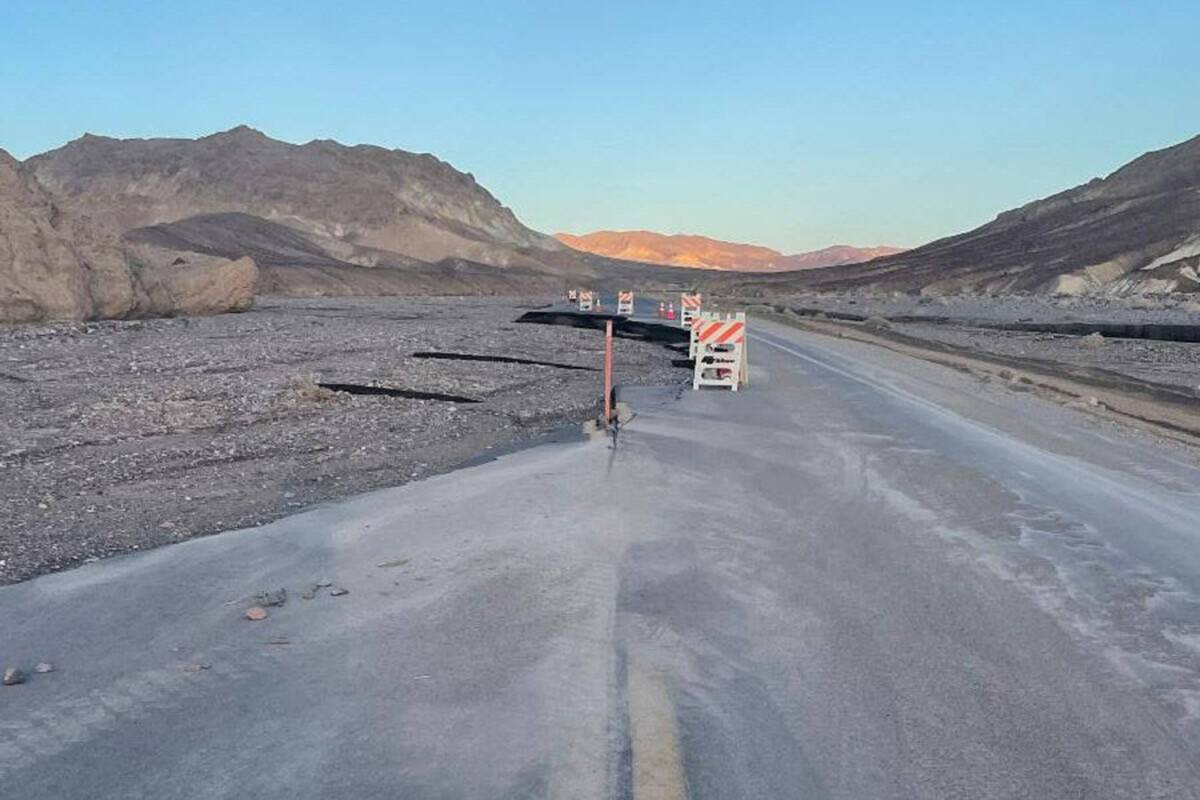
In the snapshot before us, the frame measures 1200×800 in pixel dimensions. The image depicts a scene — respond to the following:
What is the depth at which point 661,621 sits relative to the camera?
6156 mm

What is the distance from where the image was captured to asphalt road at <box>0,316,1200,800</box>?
4.36 meters

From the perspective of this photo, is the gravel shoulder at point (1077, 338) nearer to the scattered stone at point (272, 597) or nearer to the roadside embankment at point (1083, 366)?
the roadside embankment at point (1083, 366)

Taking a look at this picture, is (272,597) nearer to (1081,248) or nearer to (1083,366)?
(1083,366)

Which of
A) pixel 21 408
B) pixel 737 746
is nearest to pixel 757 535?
pixel 737 746

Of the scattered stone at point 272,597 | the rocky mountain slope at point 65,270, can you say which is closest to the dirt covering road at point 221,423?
the scattered stone at point 272,597

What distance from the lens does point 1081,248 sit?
120938 mm

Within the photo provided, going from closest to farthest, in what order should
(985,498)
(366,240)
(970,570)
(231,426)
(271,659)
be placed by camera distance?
(271,659), (970,570), (985,498), (231,426), (366,240)

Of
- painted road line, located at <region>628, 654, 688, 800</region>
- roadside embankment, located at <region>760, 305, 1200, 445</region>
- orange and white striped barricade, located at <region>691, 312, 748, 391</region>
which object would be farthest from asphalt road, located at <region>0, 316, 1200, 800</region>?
roadside embankment, located at <region>760, 305, 1200, 445</region>

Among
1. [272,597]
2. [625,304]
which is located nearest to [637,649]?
[272,597]

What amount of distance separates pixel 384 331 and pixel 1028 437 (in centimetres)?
2152

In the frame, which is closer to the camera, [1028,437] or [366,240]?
[1028,437]

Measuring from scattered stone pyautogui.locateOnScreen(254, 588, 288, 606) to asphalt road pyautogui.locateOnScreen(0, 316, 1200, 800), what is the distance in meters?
0.10

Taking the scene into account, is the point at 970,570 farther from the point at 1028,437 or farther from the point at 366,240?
the point at 366,240

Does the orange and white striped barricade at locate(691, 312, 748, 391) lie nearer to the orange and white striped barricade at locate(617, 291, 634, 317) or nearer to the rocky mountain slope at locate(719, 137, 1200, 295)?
the orange and white striped barricade at locate(617, 291, 634, 317)
